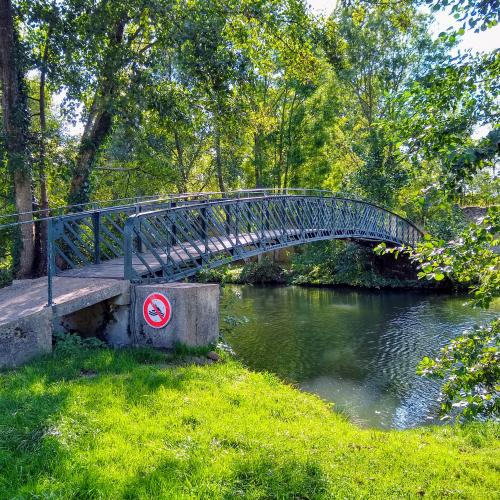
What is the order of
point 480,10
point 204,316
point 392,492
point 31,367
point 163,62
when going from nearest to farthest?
point 480,10 → point 392,492 → point 31,367 → point 204,316 → point 163,62

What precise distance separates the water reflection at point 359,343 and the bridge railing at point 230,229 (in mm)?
2667

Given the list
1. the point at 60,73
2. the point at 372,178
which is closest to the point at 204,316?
the point at 60,73

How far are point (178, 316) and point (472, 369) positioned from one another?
457cm

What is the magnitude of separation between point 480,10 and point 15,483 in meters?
4.51

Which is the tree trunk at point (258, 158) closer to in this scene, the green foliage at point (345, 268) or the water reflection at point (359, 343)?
→ the green foliage at point (345, 268)

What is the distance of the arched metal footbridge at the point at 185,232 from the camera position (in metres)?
8.74

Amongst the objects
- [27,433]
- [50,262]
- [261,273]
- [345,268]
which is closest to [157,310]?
[50,262]

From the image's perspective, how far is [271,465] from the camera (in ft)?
12.7

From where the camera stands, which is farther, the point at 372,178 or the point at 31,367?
the point at 372,178

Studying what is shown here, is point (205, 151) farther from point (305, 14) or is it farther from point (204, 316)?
point (204, 316)

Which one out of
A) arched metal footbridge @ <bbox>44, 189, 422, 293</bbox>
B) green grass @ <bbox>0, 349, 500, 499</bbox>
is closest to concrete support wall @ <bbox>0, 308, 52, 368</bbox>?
green grass @ <bbox>0, 349, 500, 499</bbox>

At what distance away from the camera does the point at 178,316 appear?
24.3ft

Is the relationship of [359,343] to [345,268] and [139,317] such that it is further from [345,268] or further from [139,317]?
[345,268]

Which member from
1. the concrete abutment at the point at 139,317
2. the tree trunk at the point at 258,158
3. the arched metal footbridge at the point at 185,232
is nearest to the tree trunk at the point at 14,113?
the arched metal footbridge at the point at 185,232
